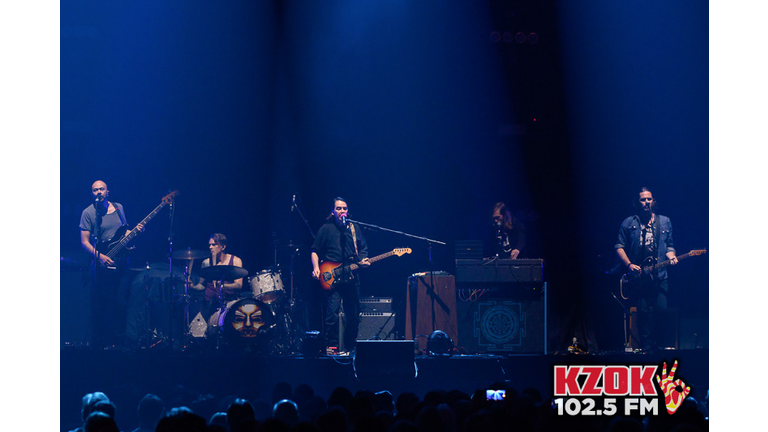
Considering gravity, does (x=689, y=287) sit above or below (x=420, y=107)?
below

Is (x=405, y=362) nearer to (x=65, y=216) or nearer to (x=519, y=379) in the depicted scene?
(x=519, y=379)

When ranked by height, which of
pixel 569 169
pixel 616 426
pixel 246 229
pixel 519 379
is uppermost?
pixel 569 169

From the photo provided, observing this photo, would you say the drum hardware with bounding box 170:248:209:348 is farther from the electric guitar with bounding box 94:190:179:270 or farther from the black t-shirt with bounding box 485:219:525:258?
the black t-shirt with bounding box 485:219:525:258

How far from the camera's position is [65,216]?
1077 centimetres

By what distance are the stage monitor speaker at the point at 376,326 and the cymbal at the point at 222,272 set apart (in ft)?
5.45

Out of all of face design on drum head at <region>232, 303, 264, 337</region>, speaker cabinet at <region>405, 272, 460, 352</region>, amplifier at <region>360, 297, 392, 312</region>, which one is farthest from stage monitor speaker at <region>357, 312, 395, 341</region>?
face design on drum head at <region>232, 303, 264, 337</region>

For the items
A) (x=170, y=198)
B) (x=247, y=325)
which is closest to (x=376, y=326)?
(x=247, y=325)

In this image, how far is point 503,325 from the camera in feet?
29.5

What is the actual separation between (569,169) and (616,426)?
24.3 ft

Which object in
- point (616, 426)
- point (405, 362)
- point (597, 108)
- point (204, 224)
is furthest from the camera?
point (204, 224)

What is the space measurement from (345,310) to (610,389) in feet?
13.9

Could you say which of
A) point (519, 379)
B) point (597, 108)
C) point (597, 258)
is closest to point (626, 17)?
point (597, 108)

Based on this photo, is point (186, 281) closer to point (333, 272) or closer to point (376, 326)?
point (333, 272)

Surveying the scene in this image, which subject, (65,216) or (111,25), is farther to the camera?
(65,216)
